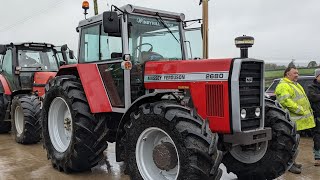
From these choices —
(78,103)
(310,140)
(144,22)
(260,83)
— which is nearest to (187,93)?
(260,83)

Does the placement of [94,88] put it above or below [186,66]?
below

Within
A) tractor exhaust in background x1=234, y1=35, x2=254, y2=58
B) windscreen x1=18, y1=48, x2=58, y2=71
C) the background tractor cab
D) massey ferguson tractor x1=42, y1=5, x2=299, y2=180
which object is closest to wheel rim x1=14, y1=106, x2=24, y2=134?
windscreen x1=18, y1=48, x2=58, y2=71

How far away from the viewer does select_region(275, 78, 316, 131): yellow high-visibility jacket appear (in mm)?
6074

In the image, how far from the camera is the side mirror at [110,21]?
4805 mm

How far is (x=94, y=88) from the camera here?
559 centimetres

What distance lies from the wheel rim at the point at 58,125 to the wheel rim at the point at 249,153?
2773 millimetres

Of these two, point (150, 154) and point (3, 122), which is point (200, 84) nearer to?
A: point (150, 154)

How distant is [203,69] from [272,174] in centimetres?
174

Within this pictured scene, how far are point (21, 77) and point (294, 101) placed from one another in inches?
248

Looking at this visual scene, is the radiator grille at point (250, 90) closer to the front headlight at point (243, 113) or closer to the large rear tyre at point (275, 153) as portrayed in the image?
the front headlight at point (243, 113)

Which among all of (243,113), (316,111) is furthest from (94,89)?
(316,111)

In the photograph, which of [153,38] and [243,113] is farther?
[153,38]

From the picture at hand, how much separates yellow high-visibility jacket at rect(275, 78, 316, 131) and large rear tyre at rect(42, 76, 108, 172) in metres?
2.88

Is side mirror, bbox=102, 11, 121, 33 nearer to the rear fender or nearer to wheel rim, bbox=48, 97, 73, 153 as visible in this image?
the rear fender
